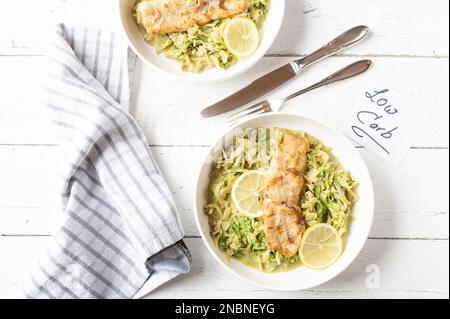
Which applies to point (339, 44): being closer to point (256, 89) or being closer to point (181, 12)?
point (256, 89)

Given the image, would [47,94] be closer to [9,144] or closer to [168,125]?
[9,144]

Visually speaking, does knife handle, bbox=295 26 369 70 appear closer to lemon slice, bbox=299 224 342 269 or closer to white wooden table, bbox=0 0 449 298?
white wooden table, bbox=0 0 449 298

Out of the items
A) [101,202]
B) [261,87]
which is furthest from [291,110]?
[101,202]

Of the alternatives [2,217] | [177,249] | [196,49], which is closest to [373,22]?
[196,49]

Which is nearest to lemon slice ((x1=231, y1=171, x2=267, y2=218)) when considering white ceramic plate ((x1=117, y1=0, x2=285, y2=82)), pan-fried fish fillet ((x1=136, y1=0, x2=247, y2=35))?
white ceramic plate ((x1=117, y1=0, x2=285, y2=82))

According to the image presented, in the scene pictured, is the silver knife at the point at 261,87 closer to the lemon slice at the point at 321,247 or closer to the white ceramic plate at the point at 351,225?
the white ceramic plate at the point at 351,225
